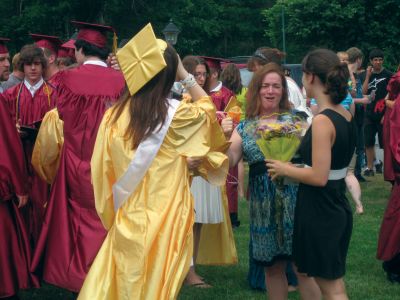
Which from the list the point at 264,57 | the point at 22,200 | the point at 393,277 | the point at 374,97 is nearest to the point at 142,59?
the point at 22,200

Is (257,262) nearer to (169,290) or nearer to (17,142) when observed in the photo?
(169,290)

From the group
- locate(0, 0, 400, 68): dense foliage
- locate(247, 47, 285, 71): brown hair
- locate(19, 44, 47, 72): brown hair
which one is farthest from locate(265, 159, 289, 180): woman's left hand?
locate(0, 0, 400, 68): dense foliage

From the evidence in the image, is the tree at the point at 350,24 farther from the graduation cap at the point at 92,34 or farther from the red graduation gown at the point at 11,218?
the red graduation gown at the point at 11,218

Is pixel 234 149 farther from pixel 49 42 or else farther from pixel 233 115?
pixel 49 42

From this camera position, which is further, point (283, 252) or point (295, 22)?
point (295, 22)

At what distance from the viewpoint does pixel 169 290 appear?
4664 mm

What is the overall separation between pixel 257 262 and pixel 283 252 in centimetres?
21

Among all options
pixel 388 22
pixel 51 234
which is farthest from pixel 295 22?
pixel 51 234

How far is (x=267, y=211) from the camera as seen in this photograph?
18.4 feet

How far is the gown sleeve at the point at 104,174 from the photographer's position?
4.86 meters

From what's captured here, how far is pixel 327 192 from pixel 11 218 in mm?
2704

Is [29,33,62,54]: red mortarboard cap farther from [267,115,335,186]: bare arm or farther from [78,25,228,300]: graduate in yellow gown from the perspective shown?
[267,115,335,186]: bare arm

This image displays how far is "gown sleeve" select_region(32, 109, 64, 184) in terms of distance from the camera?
21.4ft

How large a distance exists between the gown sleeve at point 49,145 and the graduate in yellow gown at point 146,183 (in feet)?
5.46
